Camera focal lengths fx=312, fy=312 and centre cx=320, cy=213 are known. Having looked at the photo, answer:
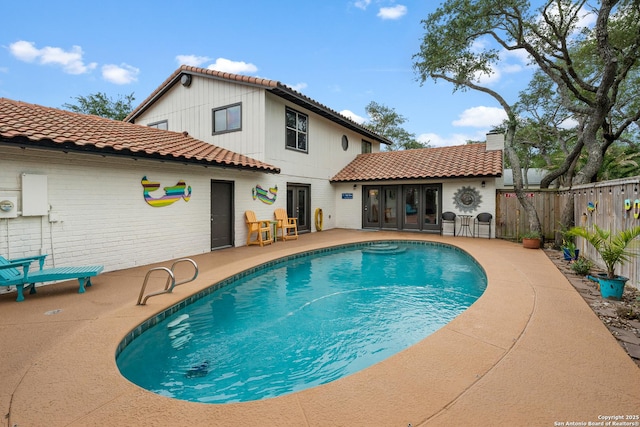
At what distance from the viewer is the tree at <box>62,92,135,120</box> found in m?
22.7

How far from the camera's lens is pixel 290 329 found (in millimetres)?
4320

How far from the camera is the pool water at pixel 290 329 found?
3.11m

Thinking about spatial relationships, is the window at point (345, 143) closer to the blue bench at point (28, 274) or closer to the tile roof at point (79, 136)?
the tile roof at point (79, 136)

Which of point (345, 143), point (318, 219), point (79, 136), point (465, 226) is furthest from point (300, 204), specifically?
point (79, 136)

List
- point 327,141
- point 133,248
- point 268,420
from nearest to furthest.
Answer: point 268,420 < point 133,248 < point 327,141

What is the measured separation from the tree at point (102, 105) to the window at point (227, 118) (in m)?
17.2

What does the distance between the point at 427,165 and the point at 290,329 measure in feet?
35.3

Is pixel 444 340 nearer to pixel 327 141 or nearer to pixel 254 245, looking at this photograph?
pixel 254 245

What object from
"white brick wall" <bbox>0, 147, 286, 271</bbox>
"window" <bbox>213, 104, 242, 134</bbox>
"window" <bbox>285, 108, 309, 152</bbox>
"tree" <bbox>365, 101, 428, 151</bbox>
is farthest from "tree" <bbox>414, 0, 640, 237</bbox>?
"tree" <bbox>365, 101, 428, 151</bbox>

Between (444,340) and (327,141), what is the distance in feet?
38.6

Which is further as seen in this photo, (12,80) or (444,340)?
(12,80)

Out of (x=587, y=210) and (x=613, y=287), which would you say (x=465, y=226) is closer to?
(x=587, y=210)

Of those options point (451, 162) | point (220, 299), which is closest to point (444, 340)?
point (220, 299)

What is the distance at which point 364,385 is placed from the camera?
2453 millimetres
